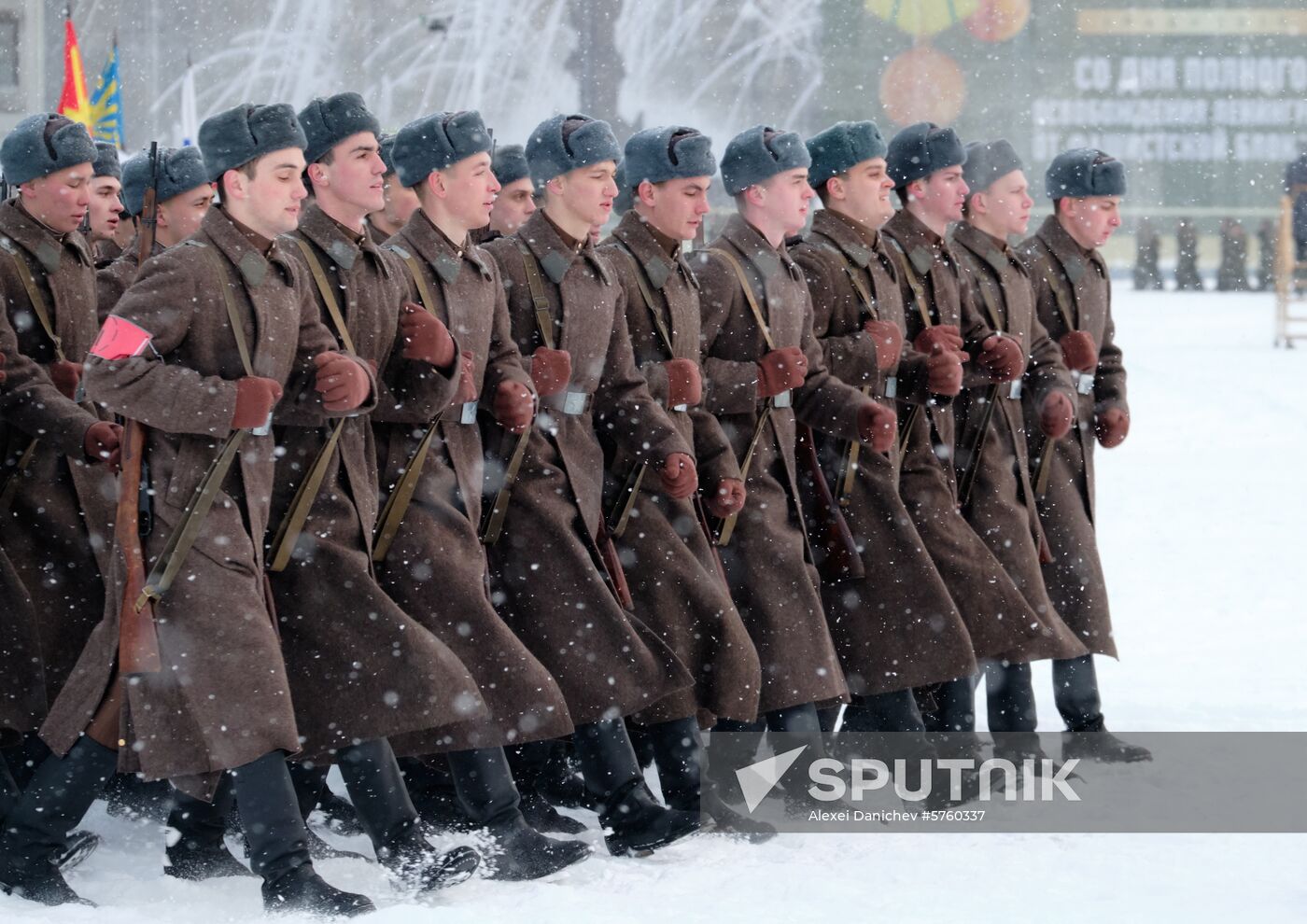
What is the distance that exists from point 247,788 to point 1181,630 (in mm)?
5367

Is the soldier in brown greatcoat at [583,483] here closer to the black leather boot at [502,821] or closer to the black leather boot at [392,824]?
the black leather boot at [502,821]

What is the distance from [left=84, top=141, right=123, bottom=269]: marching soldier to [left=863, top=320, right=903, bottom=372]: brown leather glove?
92.8 inches

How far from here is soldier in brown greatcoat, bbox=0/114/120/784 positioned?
5.49m

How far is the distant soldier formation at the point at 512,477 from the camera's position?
15.6ft

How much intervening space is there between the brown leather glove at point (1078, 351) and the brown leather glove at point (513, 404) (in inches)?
93.0

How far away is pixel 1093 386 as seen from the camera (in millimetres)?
7172

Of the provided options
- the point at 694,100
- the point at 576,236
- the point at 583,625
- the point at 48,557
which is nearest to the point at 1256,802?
the point at 583,625

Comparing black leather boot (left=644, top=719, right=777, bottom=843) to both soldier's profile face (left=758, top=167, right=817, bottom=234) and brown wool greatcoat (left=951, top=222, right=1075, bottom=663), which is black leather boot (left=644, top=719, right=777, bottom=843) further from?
soldier's profile face (left=758, top=167, right=817, bottom=234)

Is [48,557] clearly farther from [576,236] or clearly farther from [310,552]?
[576,236]

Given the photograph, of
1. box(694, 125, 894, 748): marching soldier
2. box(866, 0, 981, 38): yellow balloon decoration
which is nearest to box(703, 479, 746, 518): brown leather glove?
box(694, 125, 894, 748): marching soldier

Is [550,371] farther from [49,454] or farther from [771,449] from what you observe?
[49,454]

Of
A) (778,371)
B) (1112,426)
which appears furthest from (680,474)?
(1112,426)

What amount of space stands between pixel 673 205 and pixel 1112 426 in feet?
6.29

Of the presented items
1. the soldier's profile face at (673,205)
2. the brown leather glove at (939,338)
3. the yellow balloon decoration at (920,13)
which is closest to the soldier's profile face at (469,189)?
the soldier's profile face at (673,205)
